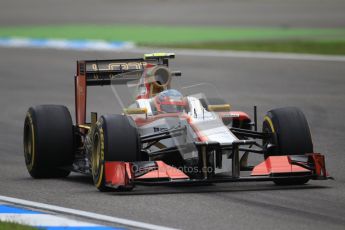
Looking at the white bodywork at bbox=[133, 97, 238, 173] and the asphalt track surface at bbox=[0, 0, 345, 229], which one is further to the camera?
the white bodywork at bbox=[133, 97, 238, 173]

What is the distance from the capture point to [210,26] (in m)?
38.7

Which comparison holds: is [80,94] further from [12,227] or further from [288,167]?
[12,227]

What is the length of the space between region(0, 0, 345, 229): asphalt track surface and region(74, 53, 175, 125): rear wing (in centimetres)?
86

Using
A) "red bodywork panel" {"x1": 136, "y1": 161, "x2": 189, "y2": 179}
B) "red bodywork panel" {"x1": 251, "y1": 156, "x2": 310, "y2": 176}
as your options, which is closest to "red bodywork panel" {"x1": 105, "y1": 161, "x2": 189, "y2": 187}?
"red bodywork panel" {"x1": 136, "y1": 161, "x2": 189, "y2": 179}

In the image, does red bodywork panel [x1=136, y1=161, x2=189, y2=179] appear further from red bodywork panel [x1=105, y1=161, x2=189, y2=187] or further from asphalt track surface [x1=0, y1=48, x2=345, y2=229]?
asphalt track surface [x1=0, y1=48, x2=345, y2=229]

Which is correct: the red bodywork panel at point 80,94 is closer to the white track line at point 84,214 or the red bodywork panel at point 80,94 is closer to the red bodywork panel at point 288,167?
the white track line at point 84,214

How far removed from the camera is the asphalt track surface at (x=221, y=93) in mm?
9836

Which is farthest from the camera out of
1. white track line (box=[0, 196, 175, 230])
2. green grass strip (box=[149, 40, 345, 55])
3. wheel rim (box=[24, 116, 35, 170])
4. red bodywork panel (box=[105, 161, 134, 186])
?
green grass strip (box=[149, 40, 345, 55])

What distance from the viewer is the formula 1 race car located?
10891 millimetres

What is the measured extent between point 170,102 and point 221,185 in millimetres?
1047

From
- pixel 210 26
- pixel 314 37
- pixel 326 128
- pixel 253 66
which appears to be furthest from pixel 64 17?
pixel 326 128

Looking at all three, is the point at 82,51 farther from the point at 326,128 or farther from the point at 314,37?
the point at 326,128

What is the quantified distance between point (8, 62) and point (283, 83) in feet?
27.6

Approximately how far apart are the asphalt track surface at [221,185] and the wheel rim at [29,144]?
0.73ft
